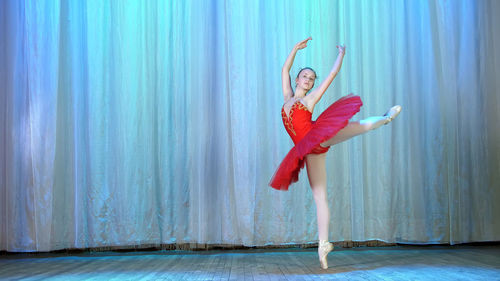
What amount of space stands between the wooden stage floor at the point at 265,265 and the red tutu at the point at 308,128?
1.89 ft

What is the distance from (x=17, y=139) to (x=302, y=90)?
2.52 metres

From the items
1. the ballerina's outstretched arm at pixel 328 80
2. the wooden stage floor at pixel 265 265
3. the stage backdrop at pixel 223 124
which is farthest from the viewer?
the stage backdrop at pixel 223 124

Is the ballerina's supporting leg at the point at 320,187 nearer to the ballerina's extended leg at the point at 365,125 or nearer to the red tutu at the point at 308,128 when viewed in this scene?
the red tutu at the point at 308,128

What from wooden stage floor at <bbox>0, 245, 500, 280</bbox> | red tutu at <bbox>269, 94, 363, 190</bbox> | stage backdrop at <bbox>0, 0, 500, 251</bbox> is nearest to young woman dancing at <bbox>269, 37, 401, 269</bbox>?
red tutu at <bbox>269, 94, 363, 190</bbox>

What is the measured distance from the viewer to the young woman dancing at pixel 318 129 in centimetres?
275

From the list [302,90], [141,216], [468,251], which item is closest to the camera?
[302,90]

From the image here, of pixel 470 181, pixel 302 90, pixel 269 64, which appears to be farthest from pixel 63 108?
pixel 470 181

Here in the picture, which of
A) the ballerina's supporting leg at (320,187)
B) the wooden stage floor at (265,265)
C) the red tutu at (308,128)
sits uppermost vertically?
the red tutu at (308,128)

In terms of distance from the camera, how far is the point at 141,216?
4.10m

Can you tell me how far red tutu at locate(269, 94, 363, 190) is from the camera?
2717mm

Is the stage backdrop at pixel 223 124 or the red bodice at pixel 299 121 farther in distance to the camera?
the stage backdrop at pixel 223 124

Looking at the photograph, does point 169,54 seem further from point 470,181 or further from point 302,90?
point 470,181

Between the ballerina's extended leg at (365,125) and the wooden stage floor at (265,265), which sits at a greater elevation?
the ballerina's extended leg at (365,125)

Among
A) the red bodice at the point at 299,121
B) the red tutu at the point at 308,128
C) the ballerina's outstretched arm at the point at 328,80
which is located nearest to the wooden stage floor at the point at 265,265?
the red tutu at the point at 308,128
